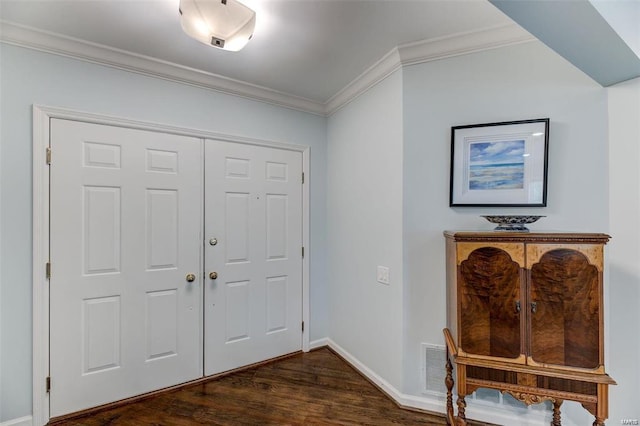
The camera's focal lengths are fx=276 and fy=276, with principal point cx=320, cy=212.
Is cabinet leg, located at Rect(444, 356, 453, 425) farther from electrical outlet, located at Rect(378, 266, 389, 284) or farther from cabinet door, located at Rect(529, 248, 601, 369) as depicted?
electrical outlet, located at Rect(378, 266, 389, 284)

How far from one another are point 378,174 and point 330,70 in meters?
0.93

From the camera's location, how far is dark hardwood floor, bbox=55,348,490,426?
1.85 meters

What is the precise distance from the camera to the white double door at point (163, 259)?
1875 mm

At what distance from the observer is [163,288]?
→ 2.17m

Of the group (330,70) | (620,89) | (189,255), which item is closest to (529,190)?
(620,89)

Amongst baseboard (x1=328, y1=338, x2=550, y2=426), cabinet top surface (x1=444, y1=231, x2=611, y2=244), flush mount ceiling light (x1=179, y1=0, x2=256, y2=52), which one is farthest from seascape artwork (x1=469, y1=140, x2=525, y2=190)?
flush mount ceiling light (x1=179, y1=0, x2=256, y2=52)

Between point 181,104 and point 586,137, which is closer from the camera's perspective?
point 586,137

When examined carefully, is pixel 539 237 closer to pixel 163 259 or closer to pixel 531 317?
pixel 531 317

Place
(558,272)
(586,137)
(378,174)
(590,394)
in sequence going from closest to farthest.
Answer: (590,394) → (558,272) → (586,137) → (378,174)

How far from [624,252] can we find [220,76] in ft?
9.73

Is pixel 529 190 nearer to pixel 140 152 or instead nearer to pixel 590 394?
pixel 590 394

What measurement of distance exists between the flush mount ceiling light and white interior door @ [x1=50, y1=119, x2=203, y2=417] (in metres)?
0.97

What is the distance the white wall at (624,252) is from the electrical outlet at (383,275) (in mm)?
1259

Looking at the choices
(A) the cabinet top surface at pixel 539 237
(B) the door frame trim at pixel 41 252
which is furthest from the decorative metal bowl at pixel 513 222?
(B) the door frame trim at pixel 41 252
